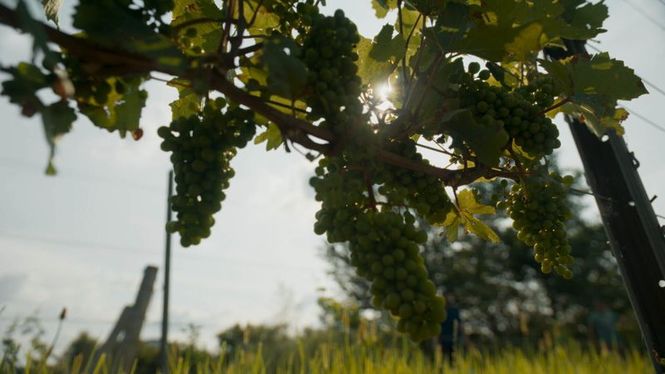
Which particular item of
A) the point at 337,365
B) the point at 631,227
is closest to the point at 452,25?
the point at 631,227

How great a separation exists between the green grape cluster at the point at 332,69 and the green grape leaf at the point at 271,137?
313 millimetres

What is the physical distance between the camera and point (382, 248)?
35.7 inches

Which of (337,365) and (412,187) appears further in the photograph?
(337,365)

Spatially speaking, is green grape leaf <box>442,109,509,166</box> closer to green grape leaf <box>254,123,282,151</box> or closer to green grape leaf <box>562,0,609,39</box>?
green grape leaf <box>254,123,282,151</box>

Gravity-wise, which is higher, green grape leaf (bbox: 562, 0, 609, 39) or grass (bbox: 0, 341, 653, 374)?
green grape leaf (bbox: 562, 0, 609, 39)

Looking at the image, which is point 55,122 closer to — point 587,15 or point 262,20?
point 262,20

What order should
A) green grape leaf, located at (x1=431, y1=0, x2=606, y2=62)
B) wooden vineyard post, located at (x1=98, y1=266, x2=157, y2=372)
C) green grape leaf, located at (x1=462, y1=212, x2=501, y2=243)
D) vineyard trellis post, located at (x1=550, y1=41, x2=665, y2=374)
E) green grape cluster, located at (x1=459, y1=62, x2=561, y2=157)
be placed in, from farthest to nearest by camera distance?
wooden vineyard post, located at (x1=98, y1=266, x2=157, y2=372) < vineyard trellis post, located at (x1=550, y1=41, x2=665, y2=374) < green grape leaf, located at (x1=462, y1=212, x2=501, y2=243) < green grape cluster, located at (x1=459, y1=62, x2=561, y2=157) < green grape leaf, located at (x1=431, y1=0, x2=606, y2=62)

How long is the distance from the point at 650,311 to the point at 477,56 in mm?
1198

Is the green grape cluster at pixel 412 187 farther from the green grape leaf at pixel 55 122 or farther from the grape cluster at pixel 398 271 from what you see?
the green grape leaf at pixel 55 122

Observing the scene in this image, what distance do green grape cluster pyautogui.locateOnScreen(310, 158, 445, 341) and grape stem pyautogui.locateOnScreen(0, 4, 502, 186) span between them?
0.09 meters

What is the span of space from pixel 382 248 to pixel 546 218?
0.67 metres

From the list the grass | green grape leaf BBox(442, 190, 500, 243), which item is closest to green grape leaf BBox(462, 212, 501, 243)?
green grape leaf BBox(442, 190, 500, 243)

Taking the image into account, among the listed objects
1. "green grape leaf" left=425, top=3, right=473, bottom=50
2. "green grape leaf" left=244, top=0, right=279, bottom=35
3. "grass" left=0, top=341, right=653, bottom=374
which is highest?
"green grape leaf" left=244, top=0, right=279, bottom=35

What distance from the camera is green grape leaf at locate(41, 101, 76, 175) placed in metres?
0.67
